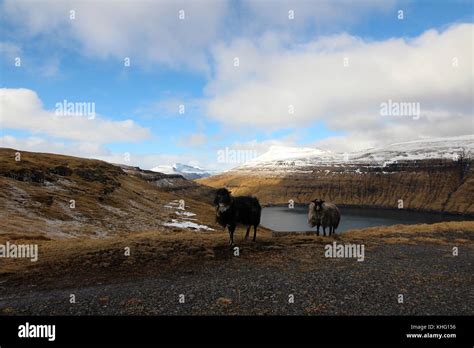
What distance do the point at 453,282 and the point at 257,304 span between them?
11.9 meters

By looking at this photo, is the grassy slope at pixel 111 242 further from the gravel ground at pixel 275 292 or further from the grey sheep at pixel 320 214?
the grey sheep at pixel 320 214

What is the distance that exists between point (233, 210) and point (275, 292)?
33.3ft

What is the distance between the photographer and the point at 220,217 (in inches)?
1001

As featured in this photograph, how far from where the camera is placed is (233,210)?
25.9 meters

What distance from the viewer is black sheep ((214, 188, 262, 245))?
25.0m

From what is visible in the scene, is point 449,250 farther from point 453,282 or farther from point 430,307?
point 430,307

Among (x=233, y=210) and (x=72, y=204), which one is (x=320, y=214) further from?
(x=72, y=204)

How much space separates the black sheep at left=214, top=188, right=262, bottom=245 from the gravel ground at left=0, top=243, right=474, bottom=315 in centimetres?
343

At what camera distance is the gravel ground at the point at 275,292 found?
568 inches
